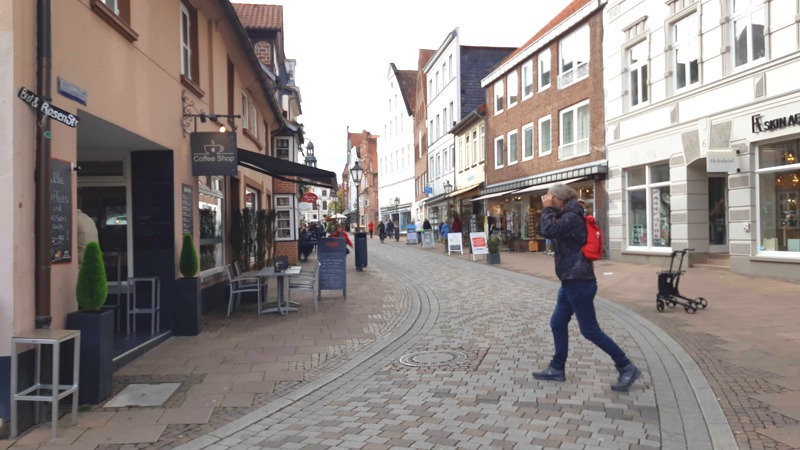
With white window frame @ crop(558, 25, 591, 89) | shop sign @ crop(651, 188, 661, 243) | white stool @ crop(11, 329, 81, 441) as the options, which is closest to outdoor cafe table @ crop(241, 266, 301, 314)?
white stool @ crop(11, 329, 81, 441)

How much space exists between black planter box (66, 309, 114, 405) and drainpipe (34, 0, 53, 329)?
1.15ft

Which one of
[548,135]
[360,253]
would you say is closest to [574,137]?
[548,135]

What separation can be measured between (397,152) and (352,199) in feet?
135

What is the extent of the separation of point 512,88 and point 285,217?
12506 millimetres

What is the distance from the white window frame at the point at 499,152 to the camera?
1142 inches

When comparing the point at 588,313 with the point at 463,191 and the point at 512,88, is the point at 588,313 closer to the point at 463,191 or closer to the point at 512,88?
the point at 512,88

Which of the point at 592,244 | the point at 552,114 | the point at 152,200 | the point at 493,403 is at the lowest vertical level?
the point at 493,403

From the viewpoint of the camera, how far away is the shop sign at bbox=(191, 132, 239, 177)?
29.3ft

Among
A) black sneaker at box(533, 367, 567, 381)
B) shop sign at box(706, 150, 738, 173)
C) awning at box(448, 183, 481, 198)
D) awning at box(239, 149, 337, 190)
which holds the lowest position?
black sneaker at box(533, 367, 567, 381)

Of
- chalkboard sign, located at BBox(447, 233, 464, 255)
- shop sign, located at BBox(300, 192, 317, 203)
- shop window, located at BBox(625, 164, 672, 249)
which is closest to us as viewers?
shop window, located at BBox(625, 164, 672, 249)

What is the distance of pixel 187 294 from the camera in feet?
26.7

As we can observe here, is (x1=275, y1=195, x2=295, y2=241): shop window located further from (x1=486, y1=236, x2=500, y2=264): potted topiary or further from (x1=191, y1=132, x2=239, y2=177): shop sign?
(x1=191, y1=132, x2=239, y2=177): shop sign

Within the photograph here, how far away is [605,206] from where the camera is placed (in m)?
20.2

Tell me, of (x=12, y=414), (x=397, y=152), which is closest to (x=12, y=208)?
(x=12, y=414)
